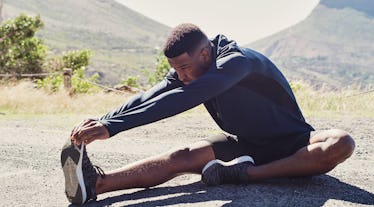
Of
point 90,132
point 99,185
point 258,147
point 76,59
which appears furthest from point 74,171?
point 76,59

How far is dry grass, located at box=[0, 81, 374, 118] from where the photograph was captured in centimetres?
1167

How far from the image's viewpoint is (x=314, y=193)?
3855mm

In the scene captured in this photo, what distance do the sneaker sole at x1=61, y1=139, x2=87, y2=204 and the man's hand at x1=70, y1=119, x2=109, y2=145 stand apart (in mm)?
192

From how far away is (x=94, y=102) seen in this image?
13.1m

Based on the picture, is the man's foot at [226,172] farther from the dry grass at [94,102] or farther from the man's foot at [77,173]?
the dry grass at [94,102]

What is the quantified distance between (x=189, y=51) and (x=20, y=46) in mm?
17272

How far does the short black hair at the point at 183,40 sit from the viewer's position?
369 centimetres

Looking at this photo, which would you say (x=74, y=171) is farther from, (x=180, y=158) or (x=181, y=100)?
(x=181, y=100)

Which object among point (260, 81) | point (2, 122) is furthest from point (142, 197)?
point (2, 122)

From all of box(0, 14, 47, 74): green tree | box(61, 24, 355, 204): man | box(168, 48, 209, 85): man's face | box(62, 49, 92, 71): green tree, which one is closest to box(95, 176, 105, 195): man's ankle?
box(61, 24, 355, 204): man

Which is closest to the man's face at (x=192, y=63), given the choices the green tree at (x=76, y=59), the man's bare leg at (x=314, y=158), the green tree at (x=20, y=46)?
the man's bare leg at (x=314, y=158)

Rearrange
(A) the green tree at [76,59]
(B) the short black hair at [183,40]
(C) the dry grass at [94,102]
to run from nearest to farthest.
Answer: (B) the short black hair at [183,40] → (C) the dry grass at [94,102] → (A) the green tree at [76,59]

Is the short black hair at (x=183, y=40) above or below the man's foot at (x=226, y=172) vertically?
above

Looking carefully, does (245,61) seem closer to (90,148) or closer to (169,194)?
(169,194)
